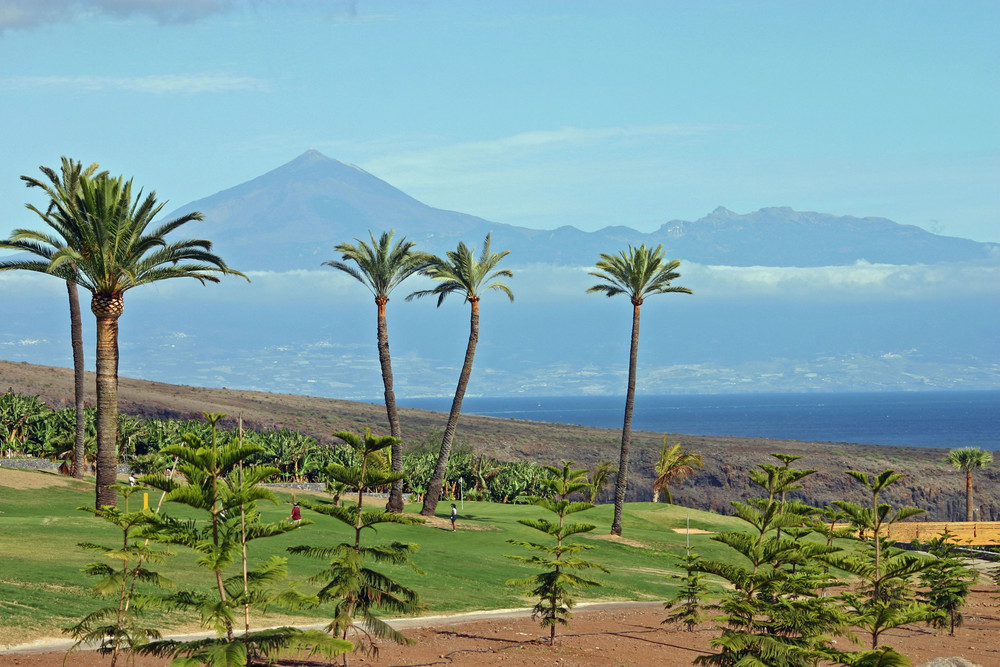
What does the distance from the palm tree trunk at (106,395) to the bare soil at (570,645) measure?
40.7 ft

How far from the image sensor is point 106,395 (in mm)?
30109

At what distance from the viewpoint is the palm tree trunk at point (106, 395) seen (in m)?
29.5

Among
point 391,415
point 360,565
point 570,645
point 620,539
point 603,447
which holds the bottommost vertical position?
point 603,447

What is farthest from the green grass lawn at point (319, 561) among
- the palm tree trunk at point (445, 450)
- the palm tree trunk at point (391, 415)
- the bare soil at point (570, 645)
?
the palm tree trunk at point (391, 415)

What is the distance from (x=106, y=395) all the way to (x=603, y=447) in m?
92.8

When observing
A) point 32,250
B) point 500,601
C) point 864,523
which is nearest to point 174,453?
point 500,601

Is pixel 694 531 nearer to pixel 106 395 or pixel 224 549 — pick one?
pixel 106 395

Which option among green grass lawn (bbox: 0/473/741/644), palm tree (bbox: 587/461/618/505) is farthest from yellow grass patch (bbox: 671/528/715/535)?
palm tree (bbox: 587/461/618/505)

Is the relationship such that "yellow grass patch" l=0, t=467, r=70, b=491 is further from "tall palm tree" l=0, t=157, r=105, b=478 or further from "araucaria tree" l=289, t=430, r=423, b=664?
"araucaria tree" l=289, t=430, r=423, b=664

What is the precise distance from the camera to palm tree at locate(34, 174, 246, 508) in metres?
28.7

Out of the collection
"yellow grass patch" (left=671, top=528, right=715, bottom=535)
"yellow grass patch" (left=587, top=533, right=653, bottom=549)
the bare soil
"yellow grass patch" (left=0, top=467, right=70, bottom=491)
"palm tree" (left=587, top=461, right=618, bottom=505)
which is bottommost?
"yellow grass patch" (left=671, top=528, right=715, bottom=535)

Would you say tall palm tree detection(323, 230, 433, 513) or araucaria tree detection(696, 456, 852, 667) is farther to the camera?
tall palm tree detection(323, 230, 433, 513)

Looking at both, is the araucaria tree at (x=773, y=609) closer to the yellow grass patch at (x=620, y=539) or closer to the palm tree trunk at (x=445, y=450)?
the yellow grass patch at (x=620, y=539)

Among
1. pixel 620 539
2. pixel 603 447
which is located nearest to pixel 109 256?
pixel 620 539
